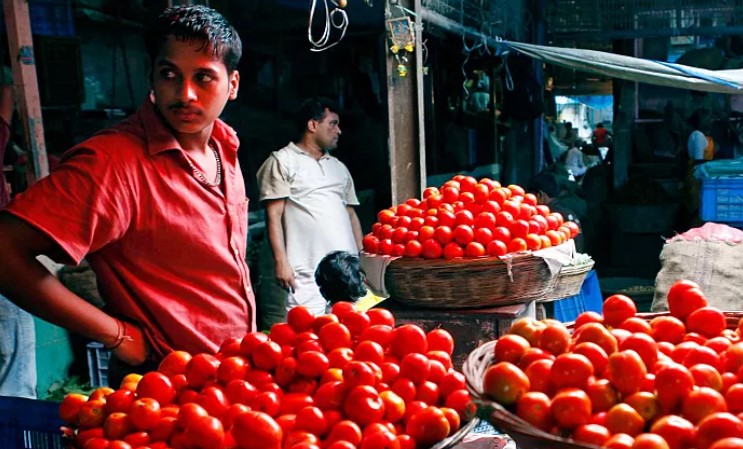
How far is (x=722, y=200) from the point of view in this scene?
7863mm

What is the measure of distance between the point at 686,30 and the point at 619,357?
981cm

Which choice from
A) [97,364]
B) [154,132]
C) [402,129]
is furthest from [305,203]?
[154,132]

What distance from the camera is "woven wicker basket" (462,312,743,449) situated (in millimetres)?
1402

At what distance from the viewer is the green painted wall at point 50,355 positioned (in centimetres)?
527

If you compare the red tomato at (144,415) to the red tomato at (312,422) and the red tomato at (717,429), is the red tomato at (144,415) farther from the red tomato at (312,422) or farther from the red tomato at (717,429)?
the red tomato at (717,429)

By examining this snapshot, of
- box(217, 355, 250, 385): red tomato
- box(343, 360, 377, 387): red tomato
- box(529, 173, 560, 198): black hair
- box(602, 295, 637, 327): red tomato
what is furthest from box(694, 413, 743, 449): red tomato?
box(529, 173, 560, 198): black hair

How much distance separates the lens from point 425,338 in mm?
1959

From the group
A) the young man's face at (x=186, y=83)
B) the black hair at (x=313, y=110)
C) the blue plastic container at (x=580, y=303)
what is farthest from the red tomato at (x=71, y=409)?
the blue plastic container at (x=580, y=303)

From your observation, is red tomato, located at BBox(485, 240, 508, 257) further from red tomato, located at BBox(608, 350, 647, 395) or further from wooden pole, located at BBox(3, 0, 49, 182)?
wooden pole, located at BBox(3, 0, 49, 182)

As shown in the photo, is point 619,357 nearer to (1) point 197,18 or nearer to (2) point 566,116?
(1) point 197,18

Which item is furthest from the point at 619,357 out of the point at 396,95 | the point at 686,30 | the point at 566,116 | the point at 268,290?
the point at 566,116

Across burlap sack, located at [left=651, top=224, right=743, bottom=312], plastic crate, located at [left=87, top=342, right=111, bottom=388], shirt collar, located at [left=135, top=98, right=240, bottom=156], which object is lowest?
plastic crate, located at [left=87, top=342, right=111, bottom=388]

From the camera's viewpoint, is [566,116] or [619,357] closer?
[619,357]

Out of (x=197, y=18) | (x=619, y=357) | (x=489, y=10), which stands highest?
(x=489, y=10)
